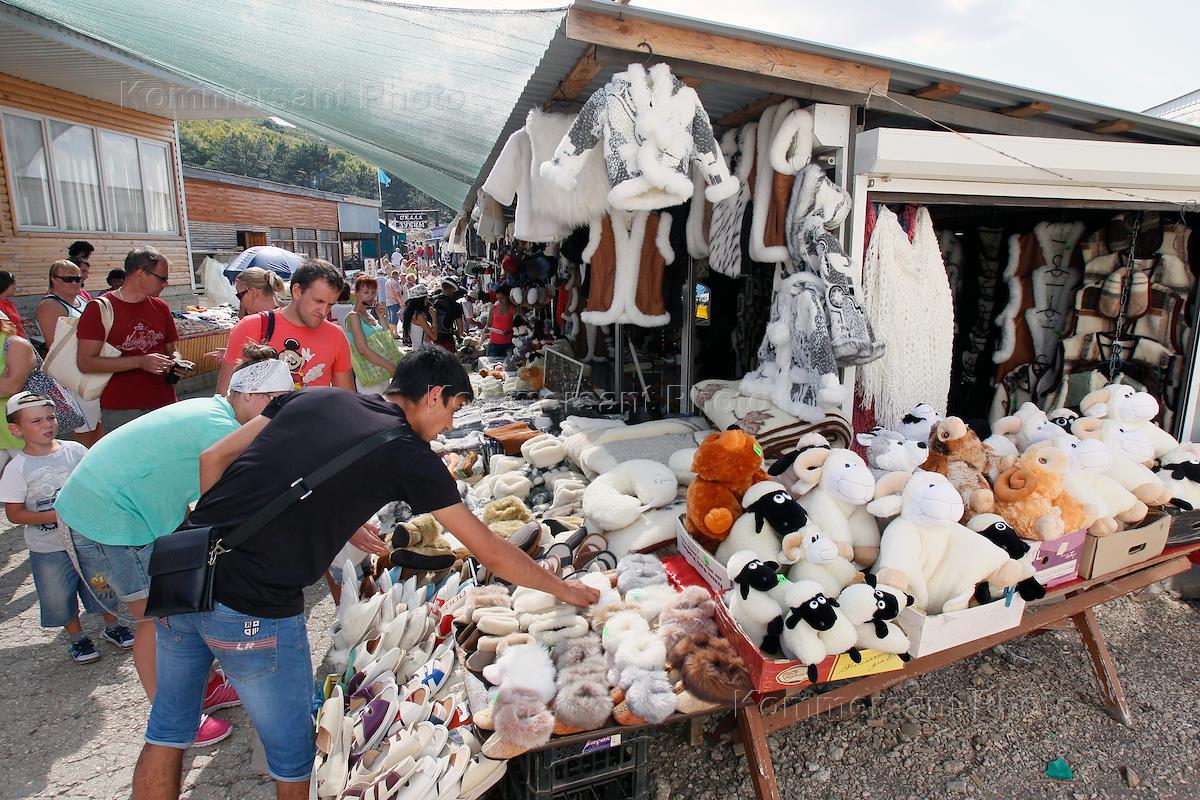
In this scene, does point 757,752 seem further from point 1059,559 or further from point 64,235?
point 64,235

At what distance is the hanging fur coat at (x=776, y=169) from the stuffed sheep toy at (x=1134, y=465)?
6.00 feet

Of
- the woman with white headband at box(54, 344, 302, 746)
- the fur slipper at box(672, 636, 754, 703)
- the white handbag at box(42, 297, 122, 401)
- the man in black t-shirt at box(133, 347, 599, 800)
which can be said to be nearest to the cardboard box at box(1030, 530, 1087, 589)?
the fur slipper at box(672, 636, 754, 703)

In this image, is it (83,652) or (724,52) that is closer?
(724,52)

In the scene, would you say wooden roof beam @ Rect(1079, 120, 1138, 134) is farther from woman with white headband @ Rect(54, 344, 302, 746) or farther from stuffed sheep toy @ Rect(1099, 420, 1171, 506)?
woman with white headband @ Rect(54, 344, 302, 746)

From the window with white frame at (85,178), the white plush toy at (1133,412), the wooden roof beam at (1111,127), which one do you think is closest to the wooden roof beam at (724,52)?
Answer: the wooden roof beam at (1111,127)

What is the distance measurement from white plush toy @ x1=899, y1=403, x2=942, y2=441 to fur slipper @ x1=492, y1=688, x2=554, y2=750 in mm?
Result: 2079

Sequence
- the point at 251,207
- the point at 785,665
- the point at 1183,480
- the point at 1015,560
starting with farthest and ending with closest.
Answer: the point at 251,207 → the point at 1183,480 → the point at 1015,560 → the point at 785,665

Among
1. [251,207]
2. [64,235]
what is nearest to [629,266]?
[64,235]

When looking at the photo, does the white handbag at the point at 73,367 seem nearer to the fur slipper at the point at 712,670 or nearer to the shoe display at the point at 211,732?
the shoe display at the point at 211,732

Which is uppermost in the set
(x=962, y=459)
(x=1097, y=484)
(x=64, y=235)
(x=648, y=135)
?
(x=648, y=135)

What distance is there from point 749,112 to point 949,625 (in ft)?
9.69

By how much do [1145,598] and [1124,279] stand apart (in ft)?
6.84

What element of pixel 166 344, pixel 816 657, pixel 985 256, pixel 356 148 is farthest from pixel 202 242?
pixel 816 657

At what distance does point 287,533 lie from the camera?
1638mm
